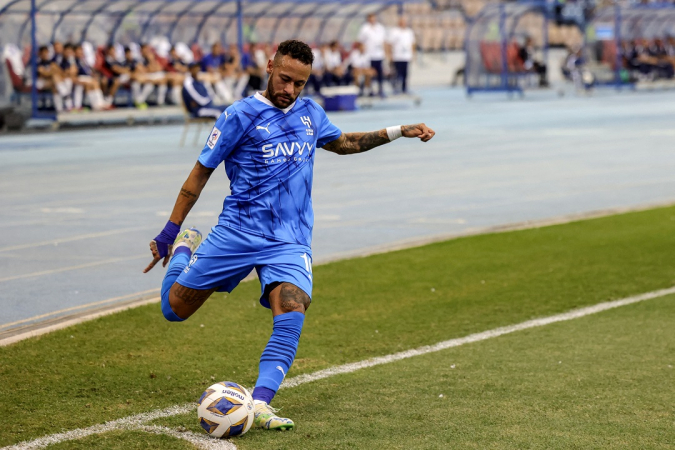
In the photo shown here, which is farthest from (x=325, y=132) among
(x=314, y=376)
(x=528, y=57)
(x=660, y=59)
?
(x=660, y=59)

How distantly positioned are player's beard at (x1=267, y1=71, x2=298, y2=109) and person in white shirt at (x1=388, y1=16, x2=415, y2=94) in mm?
27854

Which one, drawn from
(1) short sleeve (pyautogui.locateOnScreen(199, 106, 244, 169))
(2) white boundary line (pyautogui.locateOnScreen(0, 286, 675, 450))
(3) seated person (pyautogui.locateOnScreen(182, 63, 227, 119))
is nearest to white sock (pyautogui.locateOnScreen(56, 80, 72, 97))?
(3) seated person (pyautogui.locateOnScreen(182, 63, 227, 119))

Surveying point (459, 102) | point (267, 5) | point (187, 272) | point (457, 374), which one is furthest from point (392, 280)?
point (459, 102)

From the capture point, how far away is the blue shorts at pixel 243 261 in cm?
516

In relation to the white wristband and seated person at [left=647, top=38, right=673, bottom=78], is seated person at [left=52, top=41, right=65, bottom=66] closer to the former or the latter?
the white wristband

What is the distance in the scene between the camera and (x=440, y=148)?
20.3 m

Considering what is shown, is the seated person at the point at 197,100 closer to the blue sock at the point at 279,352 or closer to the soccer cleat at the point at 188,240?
the soccer cleat at the point at 188,240

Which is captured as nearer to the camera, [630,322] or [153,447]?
[153,447]

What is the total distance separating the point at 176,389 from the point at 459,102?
30176 millimetres

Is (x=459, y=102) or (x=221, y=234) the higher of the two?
→ (x=221, y=234)

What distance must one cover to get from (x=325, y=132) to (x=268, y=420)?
159 centimetres

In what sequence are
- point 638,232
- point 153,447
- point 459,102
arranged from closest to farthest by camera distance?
point 153,447 < point 638,232 < point 459,102

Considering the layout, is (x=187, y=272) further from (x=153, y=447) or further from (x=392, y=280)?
(x=392, y=280)

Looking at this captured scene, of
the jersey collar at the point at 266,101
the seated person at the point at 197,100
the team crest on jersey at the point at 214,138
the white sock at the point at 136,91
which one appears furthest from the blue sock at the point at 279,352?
the white sock at the point at 136,91
